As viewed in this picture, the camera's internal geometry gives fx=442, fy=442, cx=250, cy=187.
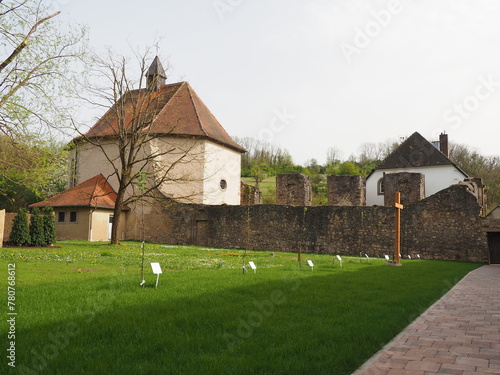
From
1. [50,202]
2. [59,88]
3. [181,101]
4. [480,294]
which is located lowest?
[480,294]

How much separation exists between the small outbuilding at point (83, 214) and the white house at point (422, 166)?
81.2ft

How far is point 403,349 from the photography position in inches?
197

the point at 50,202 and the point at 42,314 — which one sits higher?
the point at 50,202

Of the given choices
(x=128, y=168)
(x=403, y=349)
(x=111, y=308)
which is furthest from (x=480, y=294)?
(x=128, y=168)

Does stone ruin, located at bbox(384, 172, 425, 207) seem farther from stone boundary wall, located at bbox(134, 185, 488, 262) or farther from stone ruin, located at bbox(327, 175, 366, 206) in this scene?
stone boundary wall, located at bbox(134, 185, 488, 262)

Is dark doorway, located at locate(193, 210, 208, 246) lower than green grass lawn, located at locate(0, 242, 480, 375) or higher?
higher

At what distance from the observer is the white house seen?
138ft

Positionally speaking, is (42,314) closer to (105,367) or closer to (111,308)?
(111,308)

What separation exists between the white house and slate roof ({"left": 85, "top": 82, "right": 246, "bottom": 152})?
16832 mm

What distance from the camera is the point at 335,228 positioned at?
89.2 feet

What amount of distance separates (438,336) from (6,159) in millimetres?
13786

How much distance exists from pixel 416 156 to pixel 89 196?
3142 cm

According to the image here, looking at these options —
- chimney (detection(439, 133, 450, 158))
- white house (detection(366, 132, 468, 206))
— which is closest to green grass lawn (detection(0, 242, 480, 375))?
white house (detection(366, 132, 468, 206))

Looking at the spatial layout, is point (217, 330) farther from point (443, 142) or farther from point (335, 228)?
point (443, 142)
